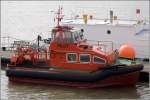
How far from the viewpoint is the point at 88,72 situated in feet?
60.3

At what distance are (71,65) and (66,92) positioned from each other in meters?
1.20

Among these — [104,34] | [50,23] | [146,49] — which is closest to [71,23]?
[104,34]

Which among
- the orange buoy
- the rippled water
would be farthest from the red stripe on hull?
the orange buoy

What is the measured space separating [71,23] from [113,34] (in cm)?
226

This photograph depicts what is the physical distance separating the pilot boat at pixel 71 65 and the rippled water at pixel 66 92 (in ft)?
0.89

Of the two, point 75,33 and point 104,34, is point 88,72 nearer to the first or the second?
point 75,33

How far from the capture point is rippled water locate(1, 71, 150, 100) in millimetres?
17734

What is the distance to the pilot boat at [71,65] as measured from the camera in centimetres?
1836

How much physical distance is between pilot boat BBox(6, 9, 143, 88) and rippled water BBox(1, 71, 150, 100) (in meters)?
0.27

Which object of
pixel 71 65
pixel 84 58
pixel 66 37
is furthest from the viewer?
pixel 66 37

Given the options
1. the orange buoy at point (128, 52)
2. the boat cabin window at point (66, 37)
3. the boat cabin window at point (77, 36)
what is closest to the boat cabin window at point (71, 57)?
the boat cabin window at point (66, 37)

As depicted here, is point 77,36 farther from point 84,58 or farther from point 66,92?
point 66,92

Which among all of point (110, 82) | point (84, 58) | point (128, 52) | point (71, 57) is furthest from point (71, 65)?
point (128, 52)

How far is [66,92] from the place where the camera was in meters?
18.3
